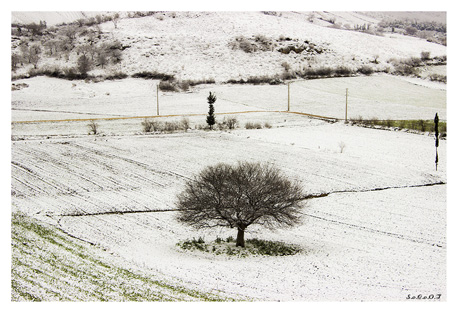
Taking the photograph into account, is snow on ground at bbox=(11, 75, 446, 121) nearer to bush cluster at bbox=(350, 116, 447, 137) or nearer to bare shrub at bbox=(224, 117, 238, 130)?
bush cluster at bbox=(350, 116, 447, 137)

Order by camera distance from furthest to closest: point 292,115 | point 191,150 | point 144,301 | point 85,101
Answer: point 85,101 → point 292,115 → point 191,150 → point 144,301

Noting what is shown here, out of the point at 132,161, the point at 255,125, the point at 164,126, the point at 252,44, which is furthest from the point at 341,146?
the point at 252,44

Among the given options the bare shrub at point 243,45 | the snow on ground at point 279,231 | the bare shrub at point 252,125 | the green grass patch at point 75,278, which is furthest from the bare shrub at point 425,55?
the green grass patch at point 75,278

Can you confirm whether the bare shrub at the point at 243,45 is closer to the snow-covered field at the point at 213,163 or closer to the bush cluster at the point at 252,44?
the bush cluster at the point at 252,44

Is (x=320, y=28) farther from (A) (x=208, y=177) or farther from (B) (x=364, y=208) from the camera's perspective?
(A) (x=208, y=177)

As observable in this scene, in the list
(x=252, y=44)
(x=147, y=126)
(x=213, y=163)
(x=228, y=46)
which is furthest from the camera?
(x=228, y=46)

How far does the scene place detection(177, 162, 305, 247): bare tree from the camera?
29.9 metres

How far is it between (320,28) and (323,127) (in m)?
64.6

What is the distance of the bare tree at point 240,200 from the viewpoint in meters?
29.9

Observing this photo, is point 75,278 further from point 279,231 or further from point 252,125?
point 252,125

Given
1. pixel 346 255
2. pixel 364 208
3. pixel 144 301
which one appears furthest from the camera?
pixel 364 208

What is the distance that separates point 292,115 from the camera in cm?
8488

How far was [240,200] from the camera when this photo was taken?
29.9 m

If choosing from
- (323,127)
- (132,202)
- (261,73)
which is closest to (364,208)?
(132,202)
